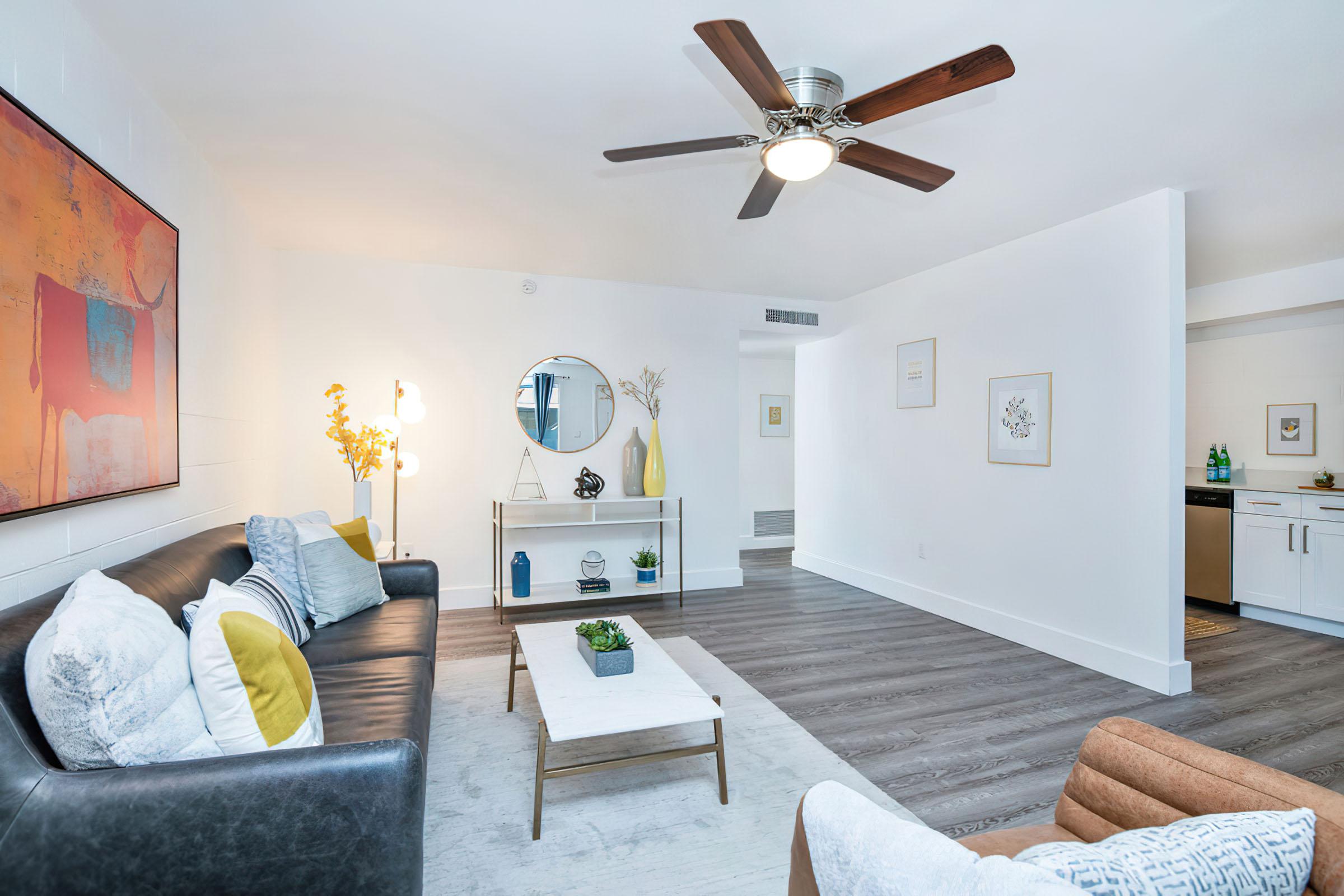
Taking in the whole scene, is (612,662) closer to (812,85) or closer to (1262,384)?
(812,85)

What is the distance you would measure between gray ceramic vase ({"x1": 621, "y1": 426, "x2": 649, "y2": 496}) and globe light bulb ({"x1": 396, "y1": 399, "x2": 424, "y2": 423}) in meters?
1.56

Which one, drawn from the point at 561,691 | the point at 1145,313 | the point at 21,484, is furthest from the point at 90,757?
the point at 1145,313

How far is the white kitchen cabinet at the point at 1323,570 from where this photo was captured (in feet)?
13.6

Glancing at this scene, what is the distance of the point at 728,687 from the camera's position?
3.21m

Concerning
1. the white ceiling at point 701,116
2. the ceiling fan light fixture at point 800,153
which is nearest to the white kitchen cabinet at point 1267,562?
the white ceiling at point 701,116

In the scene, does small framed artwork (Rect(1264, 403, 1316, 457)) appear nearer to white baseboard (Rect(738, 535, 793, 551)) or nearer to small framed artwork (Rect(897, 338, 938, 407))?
small framed artwork (Rect(897, 338, 938, 407))

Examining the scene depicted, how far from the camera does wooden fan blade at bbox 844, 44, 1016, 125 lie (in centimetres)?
168

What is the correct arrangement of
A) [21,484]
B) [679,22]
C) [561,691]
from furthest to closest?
[561,691]
[679,22]
[21,484]

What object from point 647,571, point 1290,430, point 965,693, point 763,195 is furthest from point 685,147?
point 1290,430

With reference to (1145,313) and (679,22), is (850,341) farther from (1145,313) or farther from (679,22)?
(679,22)

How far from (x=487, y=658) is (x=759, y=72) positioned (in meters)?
3.18

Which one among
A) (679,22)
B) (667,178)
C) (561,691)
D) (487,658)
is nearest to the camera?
(679,22)

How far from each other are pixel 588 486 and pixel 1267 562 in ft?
16.0

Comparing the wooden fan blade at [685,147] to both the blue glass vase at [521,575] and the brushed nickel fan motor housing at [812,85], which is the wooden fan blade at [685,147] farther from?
the blue glass vase at [521,575]
